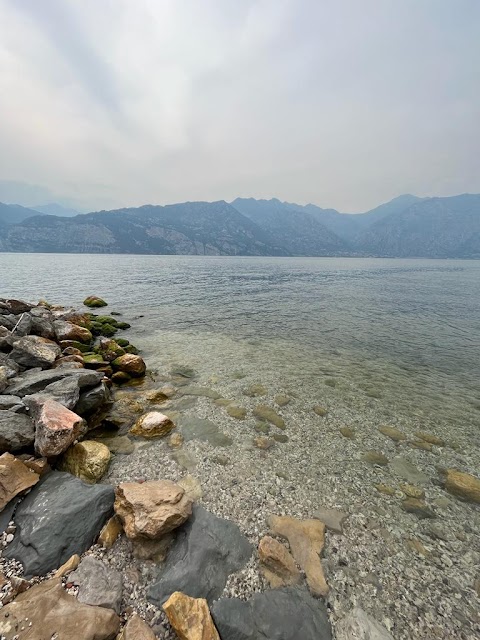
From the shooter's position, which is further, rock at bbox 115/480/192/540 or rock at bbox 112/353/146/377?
rock at bbox 112/353/146/377

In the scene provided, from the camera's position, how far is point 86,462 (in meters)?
7.89

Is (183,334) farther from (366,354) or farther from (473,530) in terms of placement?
(473,530)

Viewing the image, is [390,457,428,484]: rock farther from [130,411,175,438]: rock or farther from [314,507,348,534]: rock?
[130,411,175,438]: rock

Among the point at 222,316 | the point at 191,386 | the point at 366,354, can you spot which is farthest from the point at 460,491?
the point at 222,316

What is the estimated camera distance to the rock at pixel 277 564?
217 inches

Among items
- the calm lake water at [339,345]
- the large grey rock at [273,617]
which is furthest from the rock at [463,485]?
the large grey rock at [273,617]

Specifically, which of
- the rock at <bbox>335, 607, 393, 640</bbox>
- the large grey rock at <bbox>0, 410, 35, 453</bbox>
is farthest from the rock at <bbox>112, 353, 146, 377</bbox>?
the rock at <bbox>335, 607, 393, 640</bbox>

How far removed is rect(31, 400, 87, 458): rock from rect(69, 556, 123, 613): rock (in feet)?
10.5

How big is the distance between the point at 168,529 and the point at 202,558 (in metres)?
0.92

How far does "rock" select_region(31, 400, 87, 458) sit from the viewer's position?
24.8 ft

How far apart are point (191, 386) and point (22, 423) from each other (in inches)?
296

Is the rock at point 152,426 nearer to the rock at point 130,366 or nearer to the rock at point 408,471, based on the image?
the rock at point 130,366

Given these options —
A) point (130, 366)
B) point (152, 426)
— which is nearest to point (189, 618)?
point (152, 426)

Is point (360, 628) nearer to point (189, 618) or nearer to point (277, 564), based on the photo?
point (277, 564)
